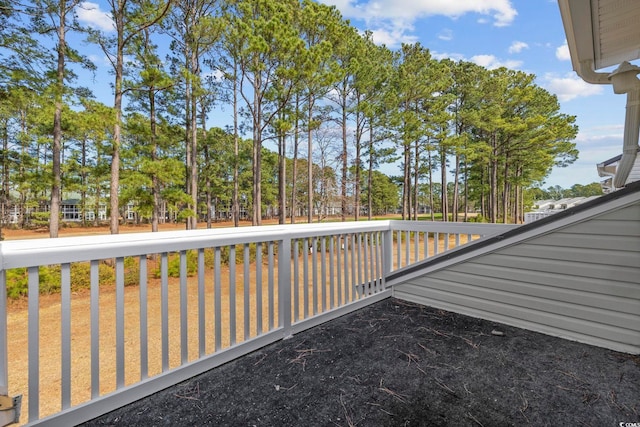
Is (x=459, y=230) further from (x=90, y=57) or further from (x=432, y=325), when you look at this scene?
(x=90, y=57)

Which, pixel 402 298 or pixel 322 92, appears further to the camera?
pixel 322 92

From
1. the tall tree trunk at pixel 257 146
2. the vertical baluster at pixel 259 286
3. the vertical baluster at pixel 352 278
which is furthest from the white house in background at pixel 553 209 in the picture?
the tall tree trunk at pixel 257 146

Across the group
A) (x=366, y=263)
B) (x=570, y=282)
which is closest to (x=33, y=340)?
(x=366, y=263)

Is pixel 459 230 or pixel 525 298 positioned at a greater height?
pixel 459 230

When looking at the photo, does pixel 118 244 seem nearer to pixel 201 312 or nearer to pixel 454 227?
pixel 201 312

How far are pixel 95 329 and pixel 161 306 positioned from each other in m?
0.28

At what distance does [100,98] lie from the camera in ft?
23.2

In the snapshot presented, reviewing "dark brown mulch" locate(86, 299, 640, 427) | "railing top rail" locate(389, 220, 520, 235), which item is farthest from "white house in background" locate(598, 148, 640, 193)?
"dark brown mulch" locate(86, 299, 640, 427)

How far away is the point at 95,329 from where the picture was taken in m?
1.33

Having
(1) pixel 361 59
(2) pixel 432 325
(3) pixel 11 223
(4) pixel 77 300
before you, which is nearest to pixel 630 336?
(2) pixel 432 325

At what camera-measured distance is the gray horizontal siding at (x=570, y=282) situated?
6.41ft

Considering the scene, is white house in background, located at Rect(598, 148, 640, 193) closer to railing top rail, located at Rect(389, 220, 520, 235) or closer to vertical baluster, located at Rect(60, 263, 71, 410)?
railing top rail, located at Rect(389, 220, 520, 235)

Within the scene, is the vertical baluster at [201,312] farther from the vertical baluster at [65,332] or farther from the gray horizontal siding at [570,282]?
the gray horizontal siding at [570,282]

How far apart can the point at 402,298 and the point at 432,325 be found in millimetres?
709
